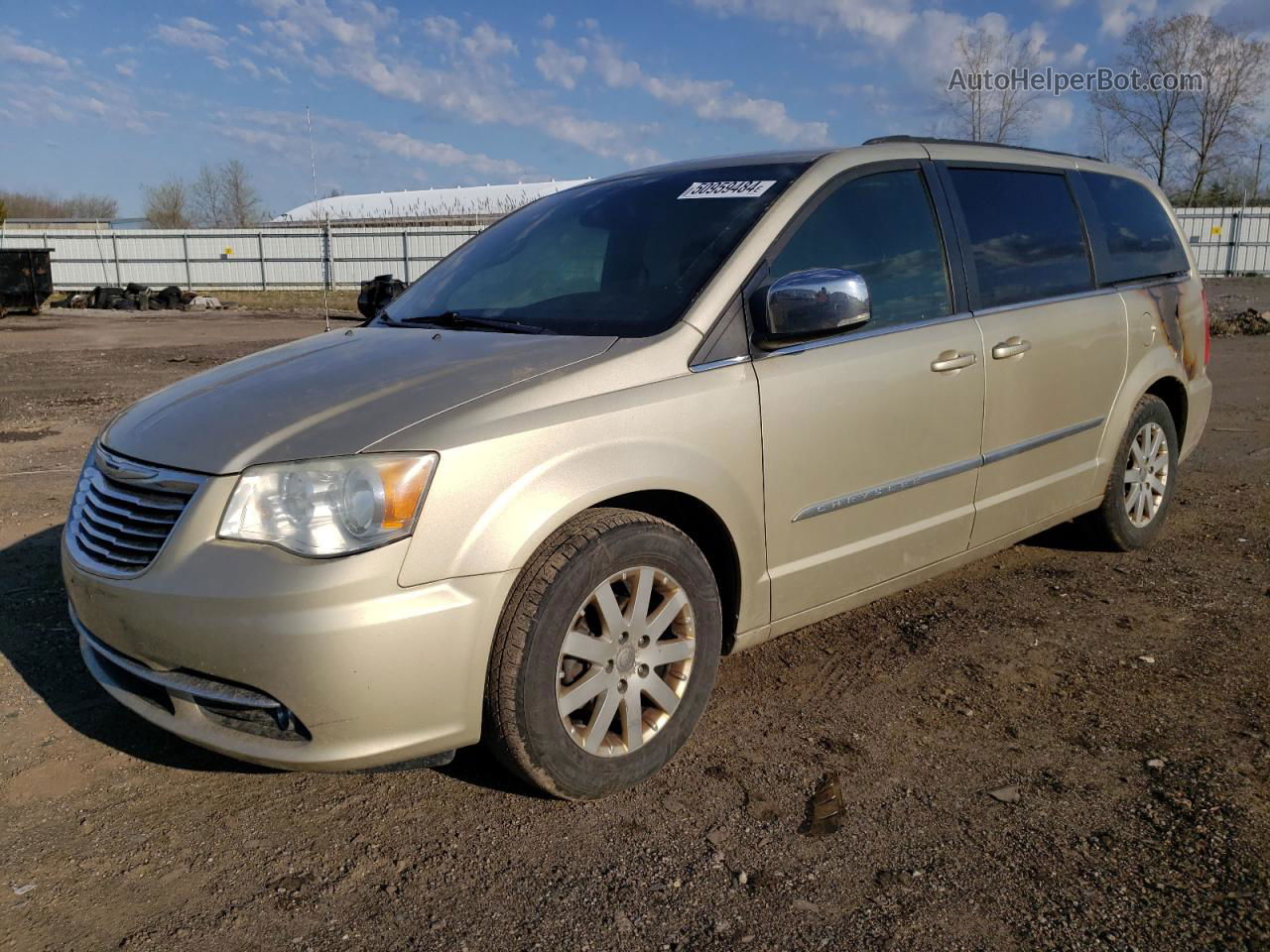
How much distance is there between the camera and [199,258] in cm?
3591

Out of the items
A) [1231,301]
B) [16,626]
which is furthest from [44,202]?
[16,626]

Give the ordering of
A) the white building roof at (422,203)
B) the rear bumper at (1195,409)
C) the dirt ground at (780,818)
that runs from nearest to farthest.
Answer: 1. the dirt ground at (780,818)
2. the rear bumper at (1195,409)
3. the white building roof at (422,203)

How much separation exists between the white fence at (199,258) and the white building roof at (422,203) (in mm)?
20170

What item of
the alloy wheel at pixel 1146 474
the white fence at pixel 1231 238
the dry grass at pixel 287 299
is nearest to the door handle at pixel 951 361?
the alloy wheel at pixel 1146 474

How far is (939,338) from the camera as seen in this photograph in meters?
3.55

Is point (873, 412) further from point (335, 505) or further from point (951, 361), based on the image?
point (335, 505)

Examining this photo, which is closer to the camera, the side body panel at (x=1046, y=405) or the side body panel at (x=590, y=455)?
the side body panel at (x=590, y=455)

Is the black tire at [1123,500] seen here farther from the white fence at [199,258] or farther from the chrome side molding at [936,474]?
the white fence at [199,258]

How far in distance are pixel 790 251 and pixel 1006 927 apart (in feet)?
6.56

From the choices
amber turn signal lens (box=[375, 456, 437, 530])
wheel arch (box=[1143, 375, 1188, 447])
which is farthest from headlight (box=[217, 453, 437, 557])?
wheel arch (box=[1143, 375, 1188, 447])

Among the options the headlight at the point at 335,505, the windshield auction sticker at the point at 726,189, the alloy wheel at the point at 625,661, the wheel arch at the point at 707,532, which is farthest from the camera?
the windshield auction sticker at the point at 726,189

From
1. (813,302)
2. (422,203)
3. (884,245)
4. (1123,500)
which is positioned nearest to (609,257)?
(813,302)

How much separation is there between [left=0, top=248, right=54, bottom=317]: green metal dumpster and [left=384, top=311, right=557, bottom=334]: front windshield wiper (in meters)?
24.1

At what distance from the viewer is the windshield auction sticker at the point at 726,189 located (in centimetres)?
336
